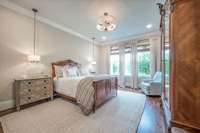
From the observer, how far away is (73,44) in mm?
5504

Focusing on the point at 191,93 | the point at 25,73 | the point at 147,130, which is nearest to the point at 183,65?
the point at 191,93

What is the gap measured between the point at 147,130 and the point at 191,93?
115 centimetres

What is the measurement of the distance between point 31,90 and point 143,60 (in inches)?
221

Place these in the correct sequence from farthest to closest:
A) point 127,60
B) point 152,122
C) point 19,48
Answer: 1. point 127,60
2. point 19,48
3. point 152,122

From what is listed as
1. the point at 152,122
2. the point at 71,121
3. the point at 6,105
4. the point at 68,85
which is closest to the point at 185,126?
the point at 152,122

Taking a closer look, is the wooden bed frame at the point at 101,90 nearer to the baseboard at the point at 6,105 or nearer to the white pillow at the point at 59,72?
the white pillow at the point at 59,72

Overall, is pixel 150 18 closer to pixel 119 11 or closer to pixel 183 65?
pixel 119 11

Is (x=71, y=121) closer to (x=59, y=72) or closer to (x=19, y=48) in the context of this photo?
(x=59, y=72)

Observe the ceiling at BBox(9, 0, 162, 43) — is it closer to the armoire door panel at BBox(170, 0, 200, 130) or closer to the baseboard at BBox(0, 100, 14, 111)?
the armoire door panel at BBox(170, 0, 200, 130)

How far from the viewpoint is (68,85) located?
11.4ft

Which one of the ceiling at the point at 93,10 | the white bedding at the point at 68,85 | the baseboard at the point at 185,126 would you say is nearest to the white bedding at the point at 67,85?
the white bedding at the point at 68,85

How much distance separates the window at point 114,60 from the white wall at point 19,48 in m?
3.69

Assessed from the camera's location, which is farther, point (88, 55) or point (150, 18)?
point (88, 55)

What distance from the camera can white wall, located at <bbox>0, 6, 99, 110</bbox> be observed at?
3012mm
